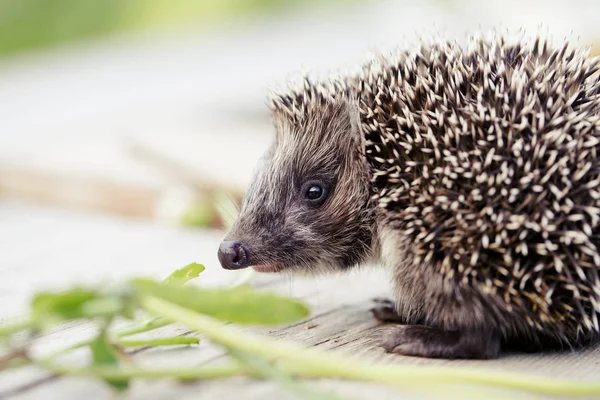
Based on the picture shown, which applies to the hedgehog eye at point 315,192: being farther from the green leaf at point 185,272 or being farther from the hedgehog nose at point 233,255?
the green leaf at point 185,272

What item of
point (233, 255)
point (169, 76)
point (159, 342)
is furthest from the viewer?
point (169, 76)

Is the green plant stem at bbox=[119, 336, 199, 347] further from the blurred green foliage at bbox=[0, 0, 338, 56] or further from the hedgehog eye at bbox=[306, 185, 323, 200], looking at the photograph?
the blurred green foliage at bbox=[0, 0, 338, 56]

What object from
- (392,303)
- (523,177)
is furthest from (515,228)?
(392,303)

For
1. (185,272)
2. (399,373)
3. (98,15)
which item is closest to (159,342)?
(185,272)

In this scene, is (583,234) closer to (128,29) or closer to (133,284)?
(133,284)

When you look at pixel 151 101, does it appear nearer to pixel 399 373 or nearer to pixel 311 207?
pixel 311 207

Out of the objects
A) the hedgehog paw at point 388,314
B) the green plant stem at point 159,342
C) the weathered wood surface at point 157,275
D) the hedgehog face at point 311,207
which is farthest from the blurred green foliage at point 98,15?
the green plant stem at point 159,342

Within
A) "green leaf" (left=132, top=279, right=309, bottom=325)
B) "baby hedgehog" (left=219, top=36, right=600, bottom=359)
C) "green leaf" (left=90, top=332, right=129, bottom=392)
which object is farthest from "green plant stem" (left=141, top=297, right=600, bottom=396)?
"baby hedgehog" (left=219, top=36, right=600, bottom=359)
